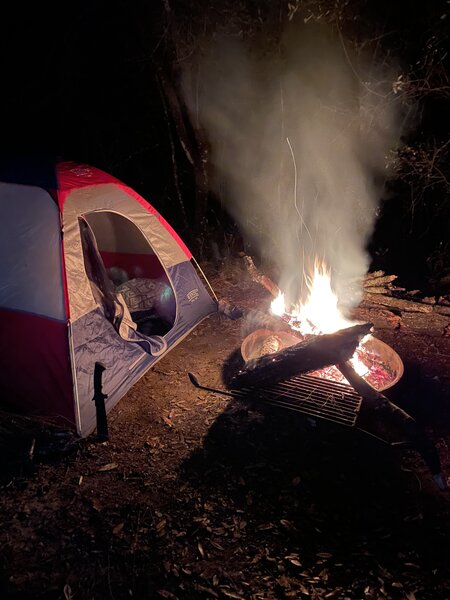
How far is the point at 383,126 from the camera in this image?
8742 millimetres

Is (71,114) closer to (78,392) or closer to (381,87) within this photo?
(381,87)

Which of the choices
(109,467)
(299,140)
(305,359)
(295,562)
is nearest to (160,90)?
(299,140)

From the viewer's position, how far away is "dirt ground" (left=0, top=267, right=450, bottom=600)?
2.79 metres

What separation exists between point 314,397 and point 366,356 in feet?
4.41

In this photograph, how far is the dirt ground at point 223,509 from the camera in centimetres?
279

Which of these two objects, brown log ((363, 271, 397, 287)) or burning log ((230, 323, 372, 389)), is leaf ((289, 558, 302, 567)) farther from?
brown log ((363, 271, 397, 287))

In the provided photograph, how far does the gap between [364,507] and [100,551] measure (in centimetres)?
220

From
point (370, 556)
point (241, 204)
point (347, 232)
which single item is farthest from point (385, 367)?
point (241, 204)

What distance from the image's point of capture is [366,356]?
4934 millimetres

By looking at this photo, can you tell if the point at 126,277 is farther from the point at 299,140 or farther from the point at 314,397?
the point at 299,140

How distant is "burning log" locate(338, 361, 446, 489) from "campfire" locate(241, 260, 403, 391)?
402 millimetres

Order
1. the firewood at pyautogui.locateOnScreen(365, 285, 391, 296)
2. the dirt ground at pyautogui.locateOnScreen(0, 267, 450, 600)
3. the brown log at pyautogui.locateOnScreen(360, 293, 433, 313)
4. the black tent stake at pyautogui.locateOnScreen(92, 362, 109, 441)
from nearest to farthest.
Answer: the dirt ground at pyautogui.locateOnScreen(0, 267, 450, 600) < the black tent stake at pyautogui.locateOnScreen(92, 362, 109, 441) < the brown log at pyautogui.locateOnScreen(360, 293, 433, 313) < the firewood at pyautogui.locateOnScreen(365, 285, 391, 296)

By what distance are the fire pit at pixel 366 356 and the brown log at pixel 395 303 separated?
1.77 meters

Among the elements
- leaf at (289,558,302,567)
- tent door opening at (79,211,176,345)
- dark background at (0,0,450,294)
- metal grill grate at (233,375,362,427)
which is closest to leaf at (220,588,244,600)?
leaf at (289,558,302,567)
